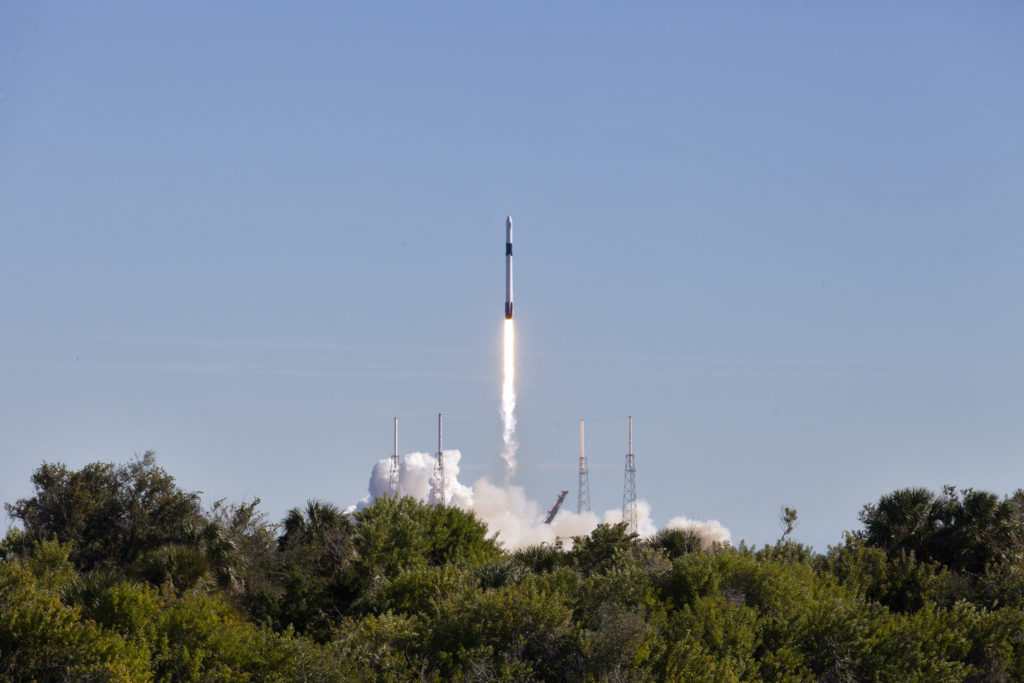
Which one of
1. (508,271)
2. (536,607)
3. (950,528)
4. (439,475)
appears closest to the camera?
(536,607)

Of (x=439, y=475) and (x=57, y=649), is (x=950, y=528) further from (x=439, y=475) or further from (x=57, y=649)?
(x=439, y=475)

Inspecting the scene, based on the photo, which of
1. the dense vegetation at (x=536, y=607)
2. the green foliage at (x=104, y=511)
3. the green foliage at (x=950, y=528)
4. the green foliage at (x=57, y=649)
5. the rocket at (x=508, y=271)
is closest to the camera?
the green foliage at (x=57, y=649)

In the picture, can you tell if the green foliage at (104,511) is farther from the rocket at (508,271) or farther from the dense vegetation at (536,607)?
the rocket at (508,271)

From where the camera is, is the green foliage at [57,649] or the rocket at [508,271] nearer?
the green foliage at [57,649]

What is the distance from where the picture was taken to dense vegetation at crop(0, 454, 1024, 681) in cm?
3150

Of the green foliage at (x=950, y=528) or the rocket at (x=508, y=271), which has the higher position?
the rocket at (x=508, y=271)

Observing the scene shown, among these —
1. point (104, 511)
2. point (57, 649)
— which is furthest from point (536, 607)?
point (104, 511)

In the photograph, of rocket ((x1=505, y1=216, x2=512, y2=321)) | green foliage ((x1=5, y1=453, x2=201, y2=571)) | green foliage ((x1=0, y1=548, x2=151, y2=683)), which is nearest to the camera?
green foliage ((x1=0, y1=548, x2=151, y2=683))

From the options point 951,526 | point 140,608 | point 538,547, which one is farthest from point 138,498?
point 951,526

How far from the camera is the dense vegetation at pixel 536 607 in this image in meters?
31.5

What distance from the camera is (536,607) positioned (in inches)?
1296

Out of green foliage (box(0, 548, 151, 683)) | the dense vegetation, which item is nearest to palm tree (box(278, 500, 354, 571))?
the dense vegetation

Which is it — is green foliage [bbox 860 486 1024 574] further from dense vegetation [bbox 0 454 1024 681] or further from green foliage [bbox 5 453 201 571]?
green foliage [bbox 5 453 201 571]

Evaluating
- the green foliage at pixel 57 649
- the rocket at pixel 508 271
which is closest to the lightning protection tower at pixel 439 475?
the rocket at pixel 508 271
